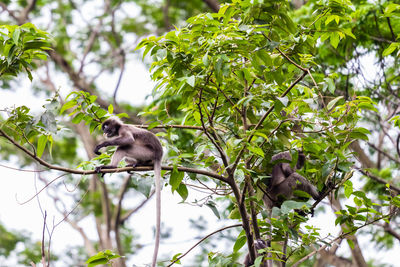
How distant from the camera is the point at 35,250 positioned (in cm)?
1443

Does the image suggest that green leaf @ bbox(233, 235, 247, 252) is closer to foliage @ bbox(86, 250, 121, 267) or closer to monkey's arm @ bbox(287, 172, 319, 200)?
foliage @ bbox(86, 250, 121, 267)

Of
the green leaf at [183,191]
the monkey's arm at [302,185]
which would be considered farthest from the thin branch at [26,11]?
the green leaf at [183,191]

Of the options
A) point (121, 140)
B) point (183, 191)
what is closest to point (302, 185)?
point (183, 191)

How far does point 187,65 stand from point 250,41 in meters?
0.59

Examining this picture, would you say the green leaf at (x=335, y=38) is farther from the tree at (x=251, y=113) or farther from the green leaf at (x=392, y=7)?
the green leaf at (x=392, y=7)

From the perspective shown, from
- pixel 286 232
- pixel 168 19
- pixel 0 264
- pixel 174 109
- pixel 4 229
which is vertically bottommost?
pixel 286 232

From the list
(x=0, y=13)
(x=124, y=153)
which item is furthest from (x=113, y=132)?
(x=0, y=13)

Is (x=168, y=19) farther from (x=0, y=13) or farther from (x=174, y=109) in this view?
(x=174, y=109)

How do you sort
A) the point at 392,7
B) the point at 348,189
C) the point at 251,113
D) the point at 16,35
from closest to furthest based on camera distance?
Answer: the point at 16,35, the point at 348,189, the point at 251,113, the point at 392,7

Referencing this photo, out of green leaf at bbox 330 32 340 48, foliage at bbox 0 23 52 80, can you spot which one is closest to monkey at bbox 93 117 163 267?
foliage at bbox 0 23 52 80

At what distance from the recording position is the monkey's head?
521cm

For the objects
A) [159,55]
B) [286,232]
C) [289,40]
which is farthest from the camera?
[286,232]

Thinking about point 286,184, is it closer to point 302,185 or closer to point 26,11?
point 302,185

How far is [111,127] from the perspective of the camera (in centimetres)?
543
